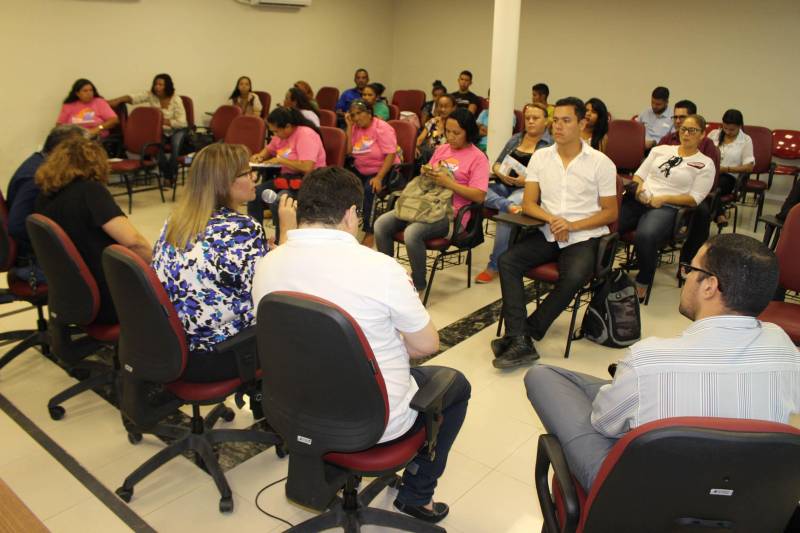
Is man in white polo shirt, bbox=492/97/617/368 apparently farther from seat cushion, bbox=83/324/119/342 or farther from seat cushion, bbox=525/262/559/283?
seat cushion, bbox=83/324/119/342

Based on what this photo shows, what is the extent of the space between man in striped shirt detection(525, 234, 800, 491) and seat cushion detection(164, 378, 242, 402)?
121 centimetres

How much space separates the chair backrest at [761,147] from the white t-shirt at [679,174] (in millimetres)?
2613

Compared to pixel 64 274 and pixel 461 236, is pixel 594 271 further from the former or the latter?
pixel 64 274

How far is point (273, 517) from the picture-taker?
2.31 m

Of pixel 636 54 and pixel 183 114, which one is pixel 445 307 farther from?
pixel 636 54

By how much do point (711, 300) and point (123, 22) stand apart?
25.0ft

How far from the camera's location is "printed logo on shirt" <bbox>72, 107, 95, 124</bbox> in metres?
6.82

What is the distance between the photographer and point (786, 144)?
23.6 feet

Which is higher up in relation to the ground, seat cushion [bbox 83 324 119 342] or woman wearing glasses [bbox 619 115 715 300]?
woman wearing glasses [bbox 619 115 715 300]

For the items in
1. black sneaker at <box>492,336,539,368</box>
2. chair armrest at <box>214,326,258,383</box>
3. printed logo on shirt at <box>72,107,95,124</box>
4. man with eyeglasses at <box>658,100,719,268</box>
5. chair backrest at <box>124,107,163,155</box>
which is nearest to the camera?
chair armrest at <box>214,326,258,383</box>

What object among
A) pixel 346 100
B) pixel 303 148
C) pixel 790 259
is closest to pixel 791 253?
pixel 790 259

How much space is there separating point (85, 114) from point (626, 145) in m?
5.58

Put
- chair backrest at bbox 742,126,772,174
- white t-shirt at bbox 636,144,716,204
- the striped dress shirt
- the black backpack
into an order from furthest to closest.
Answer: chair backrest at bbox 742,126,772,174
white t-shirt at bbox 636,144,716,204
the black backpack
the striped dress shirt

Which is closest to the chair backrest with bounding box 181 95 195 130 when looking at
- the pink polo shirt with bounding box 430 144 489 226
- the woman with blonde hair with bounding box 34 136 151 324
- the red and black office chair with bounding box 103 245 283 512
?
the pink polo shirt with bounding box 430 144 489 226
